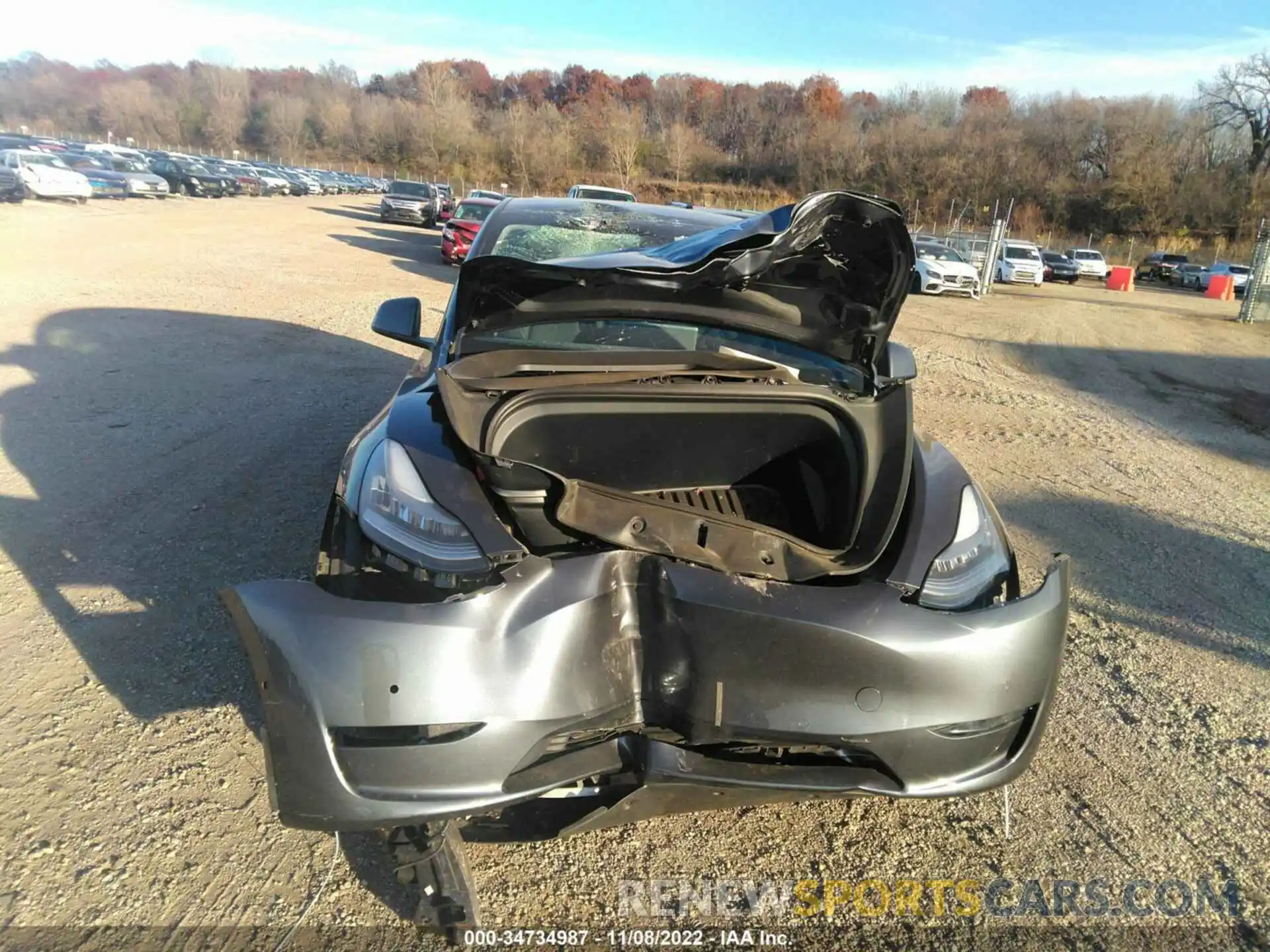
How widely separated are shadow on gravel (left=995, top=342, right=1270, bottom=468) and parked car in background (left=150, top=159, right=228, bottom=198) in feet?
120

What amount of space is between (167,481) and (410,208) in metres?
27.4

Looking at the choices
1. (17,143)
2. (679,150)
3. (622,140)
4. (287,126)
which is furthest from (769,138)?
(17,143)

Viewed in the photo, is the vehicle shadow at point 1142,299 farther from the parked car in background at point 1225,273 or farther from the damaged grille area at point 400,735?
the damaged grille area at point 400,735

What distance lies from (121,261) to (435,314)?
20.9 feet

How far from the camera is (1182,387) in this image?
1059 centimetres

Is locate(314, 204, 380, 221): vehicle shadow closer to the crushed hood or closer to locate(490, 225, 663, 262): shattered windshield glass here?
locate(490, 225, 663, 262): shattered windshield glass

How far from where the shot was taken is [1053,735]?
2.98 meters

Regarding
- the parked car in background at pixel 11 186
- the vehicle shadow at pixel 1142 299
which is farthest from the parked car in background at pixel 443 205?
the vehicle shadow at pixel 1142 299

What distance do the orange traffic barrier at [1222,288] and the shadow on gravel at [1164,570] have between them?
100ft

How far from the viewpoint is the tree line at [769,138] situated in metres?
57.8

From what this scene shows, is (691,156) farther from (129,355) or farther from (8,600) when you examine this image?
(8,600)

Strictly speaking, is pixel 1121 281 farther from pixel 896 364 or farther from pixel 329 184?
pixel 329 184

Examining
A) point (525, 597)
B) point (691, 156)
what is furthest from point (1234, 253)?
point (525, 597)

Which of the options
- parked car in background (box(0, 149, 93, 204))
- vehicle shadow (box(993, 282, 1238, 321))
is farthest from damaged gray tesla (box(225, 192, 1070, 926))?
parked car in background (box(0, 149, 93, 204))
